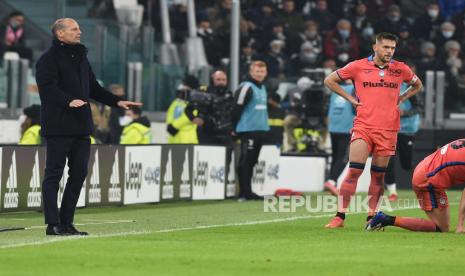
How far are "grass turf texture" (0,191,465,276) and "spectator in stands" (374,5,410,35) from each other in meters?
18.1

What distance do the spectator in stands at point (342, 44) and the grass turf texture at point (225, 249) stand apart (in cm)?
1607

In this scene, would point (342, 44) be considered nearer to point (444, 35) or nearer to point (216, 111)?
point (444, 35)

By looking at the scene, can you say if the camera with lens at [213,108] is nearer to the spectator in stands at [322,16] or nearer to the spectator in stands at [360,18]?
the spectator in stands at [322,16]

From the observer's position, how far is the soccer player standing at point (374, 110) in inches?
670

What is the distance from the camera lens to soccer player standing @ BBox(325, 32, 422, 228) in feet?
55.8

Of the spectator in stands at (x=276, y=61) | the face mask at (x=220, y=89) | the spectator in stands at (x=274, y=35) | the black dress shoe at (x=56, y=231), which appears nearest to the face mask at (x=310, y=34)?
the spectator in stands at (x=274, y=35)

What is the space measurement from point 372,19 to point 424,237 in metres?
22.5

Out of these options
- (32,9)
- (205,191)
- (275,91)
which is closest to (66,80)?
(205,191)

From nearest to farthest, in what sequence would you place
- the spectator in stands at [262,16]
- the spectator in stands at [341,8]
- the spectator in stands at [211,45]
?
the spectator in stands at [211,45], the spectator in stands at [262,16], the spectator in stands at [341,8]

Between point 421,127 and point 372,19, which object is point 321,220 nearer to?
point 421,127

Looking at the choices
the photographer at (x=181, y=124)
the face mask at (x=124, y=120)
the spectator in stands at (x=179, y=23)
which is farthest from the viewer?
the spectator in stands at (x=179, y=23)

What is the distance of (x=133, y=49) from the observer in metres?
31.0

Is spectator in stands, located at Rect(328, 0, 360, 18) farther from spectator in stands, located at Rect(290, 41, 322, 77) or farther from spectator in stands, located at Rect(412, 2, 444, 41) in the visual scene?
spectator in stands, located at Rect(290, 41, 322, 77)

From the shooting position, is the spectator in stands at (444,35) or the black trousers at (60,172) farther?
the spectator in stands at (444,35)
